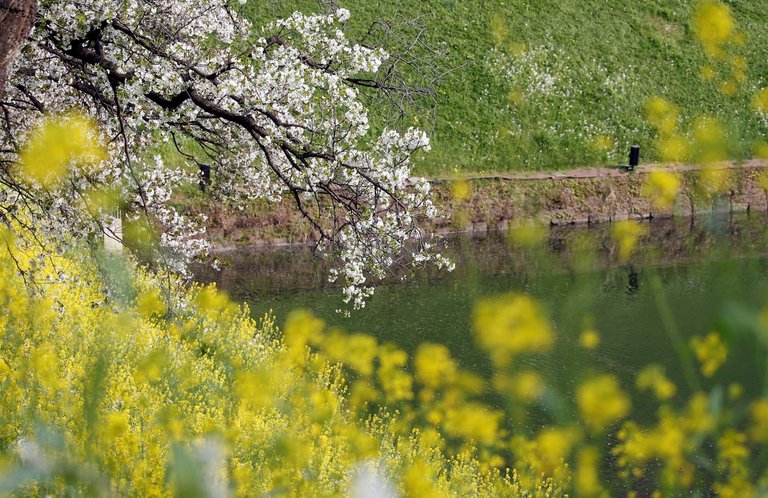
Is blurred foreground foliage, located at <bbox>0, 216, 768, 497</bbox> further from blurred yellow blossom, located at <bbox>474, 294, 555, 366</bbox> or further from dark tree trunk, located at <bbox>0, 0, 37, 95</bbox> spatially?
dark tree trunk, located at <bbox>0, 0, 37, 95</bbox>

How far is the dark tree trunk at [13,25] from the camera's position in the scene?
14.1 ft

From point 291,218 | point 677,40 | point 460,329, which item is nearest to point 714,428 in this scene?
point 460,329

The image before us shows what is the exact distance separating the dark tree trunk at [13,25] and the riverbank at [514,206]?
52.6 feet

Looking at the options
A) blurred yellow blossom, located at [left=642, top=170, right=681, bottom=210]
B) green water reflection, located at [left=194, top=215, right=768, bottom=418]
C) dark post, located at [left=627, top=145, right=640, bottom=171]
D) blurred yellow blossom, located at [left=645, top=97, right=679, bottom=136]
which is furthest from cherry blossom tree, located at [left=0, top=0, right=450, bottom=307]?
dark post, located at [left=627, top=145, right=640, bottom=171]

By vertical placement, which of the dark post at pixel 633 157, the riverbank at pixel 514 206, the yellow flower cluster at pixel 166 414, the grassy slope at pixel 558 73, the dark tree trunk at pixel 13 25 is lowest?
the yellow flower cluster at pixel 166 414

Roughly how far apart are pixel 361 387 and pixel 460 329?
377 inches

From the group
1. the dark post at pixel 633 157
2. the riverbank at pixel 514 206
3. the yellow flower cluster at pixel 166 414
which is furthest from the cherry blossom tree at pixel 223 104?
the dark post at pixel 633 157

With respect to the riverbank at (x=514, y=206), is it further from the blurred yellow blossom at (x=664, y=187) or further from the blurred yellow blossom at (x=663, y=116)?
the blurred yellow blossom at (x=664, y=187)

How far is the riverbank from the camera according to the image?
20938 mm

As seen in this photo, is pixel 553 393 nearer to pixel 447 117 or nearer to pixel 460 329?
pixel 460 329

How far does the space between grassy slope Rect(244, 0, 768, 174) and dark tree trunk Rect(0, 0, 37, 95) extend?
790 inches

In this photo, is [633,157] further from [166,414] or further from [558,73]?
[166,414]

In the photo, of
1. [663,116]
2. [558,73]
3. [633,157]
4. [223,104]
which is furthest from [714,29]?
[558,73]

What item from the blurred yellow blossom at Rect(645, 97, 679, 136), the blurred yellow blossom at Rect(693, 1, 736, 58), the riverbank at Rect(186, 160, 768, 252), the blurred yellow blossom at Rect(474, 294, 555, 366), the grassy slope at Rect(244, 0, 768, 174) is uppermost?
the grassy slope at Rect(244, 0, 768, 174)
